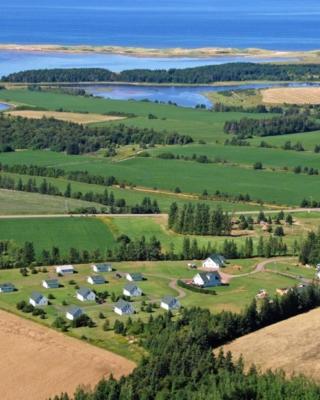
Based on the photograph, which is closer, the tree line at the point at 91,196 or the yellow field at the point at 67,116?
the tree line at the point at 91,196

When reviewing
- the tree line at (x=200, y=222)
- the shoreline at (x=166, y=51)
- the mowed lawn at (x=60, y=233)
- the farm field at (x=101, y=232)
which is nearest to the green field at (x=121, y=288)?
the farm field at (x=101, y=232)

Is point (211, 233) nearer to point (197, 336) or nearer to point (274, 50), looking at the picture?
point (197, 336)

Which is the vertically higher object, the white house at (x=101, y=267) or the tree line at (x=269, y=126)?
the tree line at (x=269, y=126)

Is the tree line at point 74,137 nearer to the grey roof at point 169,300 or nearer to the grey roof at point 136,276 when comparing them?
the grey roof at point 136,276

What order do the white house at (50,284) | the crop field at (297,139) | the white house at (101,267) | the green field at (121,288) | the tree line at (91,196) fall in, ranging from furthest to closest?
the crop field at (297,139), the tree line at (91,196), the white house at (101,267), the white house at (50,284), the green field at (121,288)

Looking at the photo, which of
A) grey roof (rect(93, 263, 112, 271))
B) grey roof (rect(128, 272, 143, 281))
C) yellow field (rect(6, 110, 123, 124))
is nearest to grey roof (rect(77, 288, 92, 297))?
grey roof (rect(128, 272, 143, 281))

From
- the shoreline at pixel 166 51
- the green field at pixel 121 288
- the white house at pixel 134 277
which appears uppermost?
the shoreline at pixel 166 51

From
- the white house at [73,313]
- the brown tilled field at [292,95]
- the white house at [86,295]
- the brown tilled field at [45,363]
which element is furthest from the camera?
the brown tilled field at [292,95]
